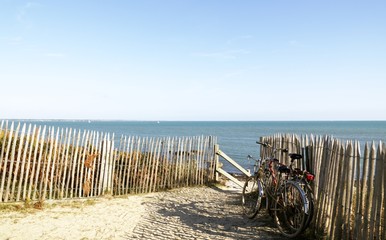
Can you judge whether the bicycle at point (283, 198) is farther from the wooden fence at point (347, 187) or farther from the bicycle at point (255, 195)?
the wooden fence at point (347, 187)

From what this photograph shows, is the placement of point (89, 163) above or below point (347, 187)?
below

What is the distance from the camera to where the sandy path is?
5949mm

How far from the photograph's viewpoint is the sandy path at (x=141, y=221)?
5.95 m

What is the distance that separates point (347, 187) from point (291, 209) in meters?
1.42

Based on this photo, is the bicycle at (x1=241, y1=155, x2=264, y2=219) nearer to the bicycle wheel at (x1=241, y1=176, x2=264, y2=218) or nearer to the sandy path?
the bicycle wheel at (x1=241, y1=176, x2=264, y2=218)

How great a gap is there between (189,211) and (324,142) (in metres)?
3.91

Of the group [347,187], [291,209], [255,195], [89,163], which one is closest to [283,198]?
[291,209]

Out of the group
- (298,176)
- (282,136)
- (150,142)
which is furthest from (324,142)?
(150,142)

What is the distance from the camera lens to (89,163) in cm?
898

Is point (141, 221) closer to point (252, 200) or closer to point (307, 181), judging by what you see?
point (252, 200)

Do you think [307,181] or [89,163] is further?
A: [89,163]

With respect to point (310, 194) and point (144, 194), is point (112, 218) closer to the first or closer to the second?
point (144, 194)

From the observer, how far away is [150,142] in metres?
10.3

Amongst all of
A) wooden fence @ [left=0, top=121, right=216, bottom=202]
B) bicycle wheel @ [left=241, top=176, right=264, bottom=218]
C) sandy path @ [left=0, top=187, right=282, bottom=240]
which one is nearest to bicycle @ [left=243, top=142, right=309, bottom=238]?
bicycle wheel @ [left=241, top=176, right=264, bottom=218]
